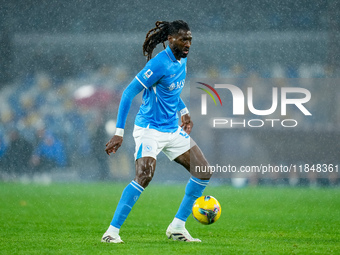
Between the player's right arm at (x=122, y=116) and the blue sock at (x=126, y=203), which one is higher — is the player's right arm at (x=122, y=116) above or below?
above

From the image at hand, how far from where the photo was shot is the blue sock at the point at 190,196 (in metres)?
6.02

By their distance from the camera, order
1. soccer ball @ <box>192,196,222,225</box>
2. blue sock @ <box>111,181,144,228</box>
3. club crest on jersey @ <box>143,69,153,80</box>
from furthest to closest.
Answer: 1. soccer ball @ <box>192,196,222,225</box>
2. club crest on jersey @ <box>143,69,153,80</box>
3. blue sock @ <box>111,181,144,228</box>

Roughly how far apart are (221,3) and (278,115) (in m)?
3.88

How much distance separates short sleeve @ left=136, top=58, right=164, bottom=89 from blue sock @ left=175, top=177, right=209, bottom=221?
3.18 feet

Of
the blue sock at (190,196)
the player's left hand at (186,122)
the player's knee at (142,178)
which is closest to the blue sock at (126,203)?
the player's knee at (142,178)

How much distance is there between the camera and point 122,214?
223 inches

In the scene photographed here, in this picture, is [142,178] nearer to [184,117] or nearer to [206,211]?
[206,211]

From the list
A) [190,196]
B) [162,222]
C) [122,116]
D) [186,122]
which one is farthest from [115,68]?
[122,116]

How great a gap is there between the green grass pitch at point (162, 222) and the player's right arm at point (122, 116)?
0.82 meters

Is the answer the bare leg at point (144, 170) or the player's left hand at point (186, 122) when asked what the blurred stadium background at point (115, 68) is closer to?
the player's left hand at point (186, 122)

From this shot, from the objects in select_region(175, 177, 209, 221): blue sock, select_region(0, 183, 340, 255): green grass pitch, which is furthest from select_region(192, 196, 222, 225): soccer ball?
select_region(0, 183, 340, 255): green grass pitch

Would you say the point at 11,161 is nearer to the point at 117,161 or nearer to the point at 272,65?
the point at 117,161

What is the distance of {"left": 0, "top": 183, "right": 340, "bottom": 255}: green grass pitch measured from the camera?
216 inches

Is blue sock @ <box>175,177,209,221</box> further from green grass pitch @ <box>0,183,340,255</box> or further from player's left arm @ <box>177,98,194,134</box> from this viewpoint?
player's left arm @ <box>177,98,194,134</box>
